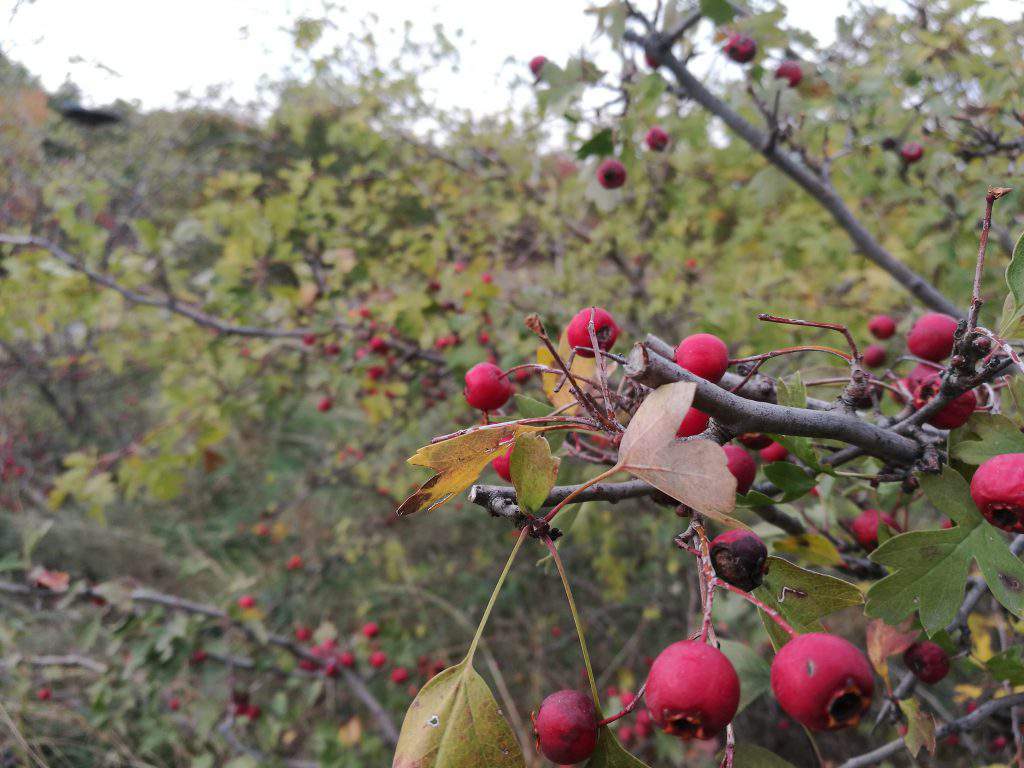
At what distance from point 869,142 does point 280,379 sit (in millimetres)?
3389

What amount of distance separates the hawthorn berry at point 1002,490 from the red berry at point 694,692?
0.41m

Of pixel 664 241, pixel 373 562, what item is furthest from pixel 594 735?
pixel 373 562

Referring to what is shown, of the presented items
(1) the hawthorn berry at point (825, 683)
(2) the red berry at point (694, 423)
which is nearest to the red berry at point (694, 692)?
(1) the hawthorn berry at point (825, 683)

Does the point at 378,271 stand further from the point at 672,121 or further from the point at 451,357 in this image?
the point at 672,121

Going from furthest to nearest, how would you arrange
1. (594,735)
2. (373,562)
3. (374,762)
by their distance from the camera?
(373,562) < (374,762) < (594,735)

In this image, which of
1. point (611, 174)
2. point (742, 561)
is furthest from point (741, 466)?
point (611, 174)

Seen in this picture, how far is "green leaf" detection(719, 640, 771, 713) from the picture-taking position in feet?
3.77

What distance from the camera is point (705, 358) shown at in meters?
0.83

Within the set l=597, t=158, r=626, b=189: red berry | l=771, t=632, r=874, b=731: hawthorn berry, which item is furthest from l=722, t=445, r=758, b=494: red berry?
l=597, t=158, r=626, b=189: red berry

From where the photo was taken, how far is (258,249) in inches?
119

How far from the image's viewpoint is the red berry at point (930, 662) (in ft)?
3.64

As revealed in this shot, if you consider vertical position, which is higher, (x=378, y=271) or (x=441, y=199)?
(x=441, y=199)

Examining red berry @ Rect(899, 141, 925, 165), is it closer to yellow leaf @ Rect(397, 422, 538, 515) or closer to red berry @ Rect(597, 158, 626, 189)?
red berry @ Rect(597, 158, 626, 189)

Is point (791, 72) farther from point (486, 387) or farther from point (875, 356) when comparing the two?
point (486, 387)
